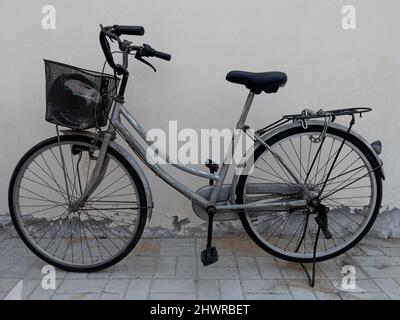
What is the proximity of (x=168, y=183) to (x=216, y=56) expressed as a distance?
1020 millimetres

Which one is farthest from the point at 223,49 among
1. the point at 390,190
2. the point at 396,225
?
the point at 396,225

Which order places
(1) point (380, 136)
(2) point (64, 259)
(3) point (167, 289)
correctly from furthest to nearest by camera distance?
(1) point (380, 136), (2) point (64, 259), (3) point (167, 289)

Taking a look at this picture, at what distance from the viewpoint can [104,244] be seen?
12.5ft

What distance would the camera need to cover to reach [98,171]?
3236mm

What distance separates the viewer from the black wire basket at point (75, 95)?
3.03 meters

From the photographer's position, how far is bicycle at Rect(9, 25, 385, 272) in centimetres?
312

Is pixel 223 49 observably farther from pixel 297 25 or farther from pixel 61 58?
pixel 61 58

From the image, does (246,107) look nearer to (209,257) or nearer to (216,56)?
(216,56)

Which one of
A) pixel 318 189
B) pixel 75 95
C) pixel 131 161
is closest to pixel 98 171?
pixel 131 161

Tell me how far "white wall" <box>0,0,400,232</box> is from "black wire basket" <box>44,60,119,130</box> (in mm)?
621

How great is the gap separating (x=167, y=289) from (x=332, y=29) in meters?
2.17

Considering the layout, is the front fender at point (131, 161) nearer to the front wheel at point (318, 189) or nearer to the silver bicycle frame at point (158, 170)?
the silver bicycle frame at point (158, 170)

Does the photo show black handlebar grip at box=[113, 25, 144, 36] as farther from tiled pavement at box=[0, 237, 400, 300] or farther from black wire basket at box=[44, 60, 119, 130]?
tiled pavement at box=[0, 237, 400, 300]

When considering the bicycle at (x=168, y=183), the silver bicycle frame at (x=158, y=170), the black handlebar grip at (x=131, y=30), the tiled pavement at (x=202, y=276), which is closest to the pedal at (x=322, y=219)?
the bicycle at (x=168, y=183)
